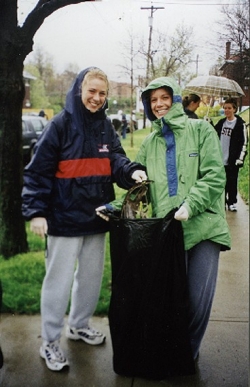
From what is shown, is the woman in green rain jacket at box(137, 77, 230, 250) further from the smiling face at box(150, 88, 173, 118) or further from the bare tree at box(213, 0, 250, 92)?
the bare tree at box(213, 0, 250, 92)

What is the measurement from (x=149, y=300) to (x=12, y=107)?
115cm

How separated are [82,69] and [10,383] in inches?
62.4

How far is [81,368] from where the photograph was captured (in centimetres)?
273

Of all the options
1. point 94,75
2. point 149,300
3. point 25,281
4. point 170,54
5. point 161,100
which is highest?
point 170,54

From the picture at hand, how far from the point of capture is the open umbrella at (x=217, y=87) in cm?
254

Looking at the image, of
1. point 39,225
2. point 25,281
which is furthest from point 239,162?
point 25,281

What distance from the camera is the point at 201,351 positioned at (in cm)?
289

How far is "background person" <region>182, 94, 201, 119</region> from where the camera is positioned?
103 inches

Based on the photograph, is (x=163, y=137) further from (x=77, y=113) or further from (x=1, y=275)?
(x=1, y=275)

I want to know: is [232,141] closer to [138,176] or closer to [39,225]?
[138,176]

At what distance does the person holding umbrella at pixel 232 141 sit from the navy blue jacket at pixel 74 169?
414 mm

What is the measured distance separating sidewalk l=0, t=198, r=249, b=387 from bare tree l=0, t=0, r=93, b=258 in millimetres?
506

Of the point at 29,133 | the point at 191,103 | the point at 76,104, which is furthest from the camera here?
the point at 29,133

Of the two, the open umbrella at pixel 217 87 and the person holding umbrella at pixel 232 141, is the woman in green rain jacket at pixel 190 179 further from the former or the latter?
the open umbrella at pixel 217 87
